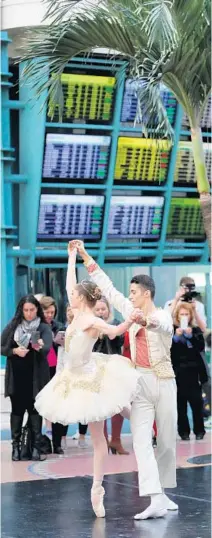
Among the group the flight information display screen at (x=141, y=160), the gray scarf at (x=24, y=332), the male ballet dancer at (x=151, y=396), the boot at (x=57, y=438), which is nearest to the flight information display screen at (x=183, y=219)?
the flight information display screen at (x=141, y=160)

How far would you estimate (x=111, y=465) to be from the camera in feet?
37.7

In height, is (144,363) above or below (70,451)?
above

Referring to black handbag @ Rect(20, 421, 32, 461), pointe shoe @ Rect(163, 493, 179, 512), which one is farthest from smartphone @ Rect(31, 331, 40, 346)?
pointe shoe @ Rect(163, 493, 179, 512)

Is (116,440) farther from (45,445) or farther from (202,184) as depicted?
(202,184)

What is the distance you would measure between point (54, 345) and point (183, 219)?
14.9 ft

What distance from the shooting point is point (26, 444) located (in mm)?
11938

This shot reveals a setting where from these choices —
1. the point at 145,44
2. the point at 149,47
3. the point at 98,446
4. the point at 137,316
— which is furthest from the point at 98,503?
the point at 145,44

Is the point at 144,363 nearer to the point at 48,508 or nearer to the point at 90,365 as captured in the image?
the point at 90,365

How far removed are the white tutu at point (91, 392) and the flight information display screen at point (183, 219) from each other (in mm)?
8196

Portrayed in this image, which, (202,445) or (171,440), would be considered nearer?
(171,440)

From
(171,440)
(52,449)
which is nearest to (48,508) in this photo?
(171,440)

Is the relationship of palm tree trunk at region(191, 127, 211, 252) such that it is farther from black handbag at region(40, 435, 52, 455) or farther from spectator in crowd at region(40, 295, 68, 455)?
black handbag at region(40, 435, 52, 455)

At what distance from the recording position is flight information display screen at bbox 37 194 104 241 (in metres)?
15.6

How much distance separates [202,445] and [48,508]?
4175mm
